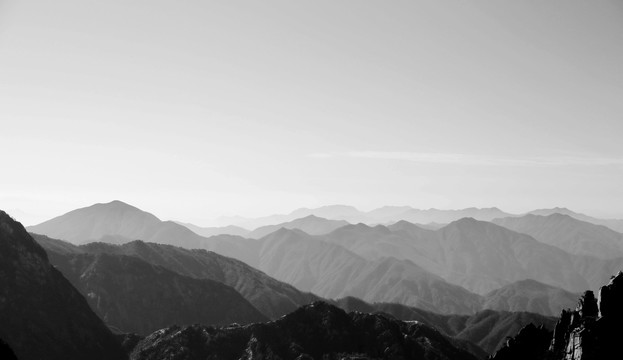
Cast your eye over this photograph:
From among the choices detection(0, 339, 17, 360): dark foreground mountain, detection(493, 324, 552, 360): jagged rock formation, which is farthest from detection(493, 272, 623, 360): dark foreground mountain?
detection(0, 339, 17, 360): dark foreground mountain

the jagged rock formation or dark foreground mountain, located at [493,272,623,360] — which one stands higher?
dark foreground mountain, located at [493,272,623,360]

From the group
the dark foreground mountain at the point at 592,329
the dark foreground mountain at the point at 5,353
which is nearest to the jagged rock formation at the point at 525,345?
the dark foreground mountain at the point at 592,329

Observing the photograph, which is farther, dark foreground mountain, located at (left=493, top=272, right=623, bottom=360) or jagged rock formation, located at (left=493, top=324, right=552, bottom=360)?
jagged rock formation, located at (left=493, top=324, right=552, bottom=360)

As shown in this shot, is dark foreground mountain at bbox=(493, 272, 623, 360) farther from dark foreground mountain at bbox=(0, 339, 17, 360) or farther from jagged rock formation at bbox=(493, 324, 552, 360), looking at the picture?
dark foreground mountain at bbox=(0, 339, 17, 360)

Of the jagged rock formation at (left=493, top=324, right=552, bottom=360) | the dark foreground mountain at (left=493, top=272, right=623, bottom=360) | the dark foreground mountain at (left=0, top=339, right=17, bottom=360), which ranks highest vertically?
the dark foreground mountain at (left=0, top=339, right=17, bottom=360)

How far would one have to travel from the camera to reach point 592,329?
332ft

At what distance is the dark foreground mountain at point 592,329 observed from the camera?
99.1 metres

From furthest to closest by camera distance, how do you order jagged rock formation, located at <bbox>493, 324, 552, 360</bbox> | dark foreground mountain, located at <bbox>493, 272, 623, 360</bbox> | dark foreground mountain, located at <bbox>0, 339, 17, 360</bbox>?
jagged rock formation, located at <bbox>493, 324, 552, 360</bbox> → dark foreground mountain, located at <bbox>493, 272, 623, 360</bbox> → dark foreground mountain, located at <bbox>0, 339, 17, 360</bbox>

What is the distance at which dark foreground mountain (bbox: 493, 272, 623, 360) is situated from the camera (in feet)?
325

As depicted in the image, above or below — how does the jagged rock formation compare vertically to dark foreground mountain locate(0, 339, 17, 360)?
below

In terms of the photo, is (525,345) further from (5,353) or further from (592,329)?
(5,353)

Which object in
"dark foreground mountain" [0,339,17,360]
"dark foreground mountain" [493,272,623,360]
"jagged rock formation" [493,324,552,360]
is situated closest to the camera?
"dark foreground mountain" [0,339,17,360]

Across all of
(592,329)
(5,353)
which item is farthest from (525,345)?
(5,353)

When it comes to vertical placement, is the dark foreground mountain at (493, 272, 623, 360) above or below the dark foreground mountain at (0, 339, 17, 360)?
below
